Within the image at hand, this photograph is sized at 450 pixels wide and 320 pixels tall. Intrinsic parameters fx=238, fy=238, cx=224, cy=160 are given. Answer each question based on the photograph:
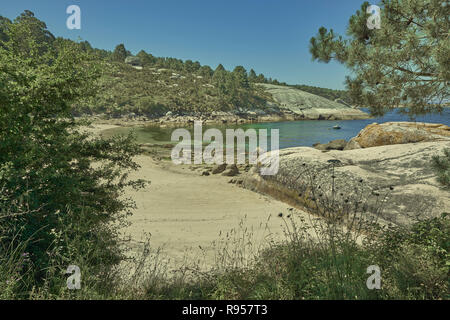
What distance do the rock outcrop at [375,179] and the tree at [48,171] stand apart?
5.32 metres

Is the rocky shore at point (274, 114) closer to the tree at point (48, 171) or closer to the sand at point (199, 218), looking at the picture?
the sand at point (199, 218)

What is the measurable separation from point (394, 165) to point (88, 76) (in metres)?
8.99

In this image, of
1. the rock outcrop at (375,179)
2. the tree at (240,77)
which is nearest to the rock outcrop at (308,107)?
the tree at (240,77)

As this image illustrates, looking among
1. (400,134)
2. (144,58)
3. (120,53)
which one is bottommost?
(400,134)

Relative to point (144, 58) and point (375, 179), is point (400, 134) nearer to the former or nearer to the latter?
point (375, 179)

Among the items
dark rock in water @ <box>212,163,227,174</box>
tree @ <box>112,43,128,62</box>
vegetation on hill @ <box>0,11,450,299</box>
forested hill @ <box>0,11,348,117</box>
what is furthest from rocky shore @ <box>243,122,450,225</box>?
tree @ <box>112,43,128,62</box>

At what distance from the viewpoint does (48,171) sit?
11.8 feet

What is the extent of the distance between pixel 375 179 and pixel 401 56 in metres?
3.53

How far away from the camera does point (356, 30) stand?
6.86 m

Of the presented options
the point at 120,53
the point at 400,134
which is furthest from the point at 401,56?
the point at 120,53

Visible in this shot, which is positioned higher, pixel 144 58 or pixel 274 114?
pixel 144 58

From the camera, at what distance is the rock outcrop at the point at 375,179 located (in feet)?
19.7

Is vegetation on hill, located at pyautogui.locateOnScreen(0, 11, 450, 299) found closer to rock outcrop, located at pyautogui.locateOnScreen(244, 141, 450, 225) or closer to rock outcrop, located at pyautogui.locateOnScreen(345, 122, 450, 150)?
rock outcrop, located at pyautogui.locateOnScreen(244, 141, 450, 225)

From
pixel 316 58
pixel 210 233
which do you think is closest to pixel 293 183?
pixel 210 233
